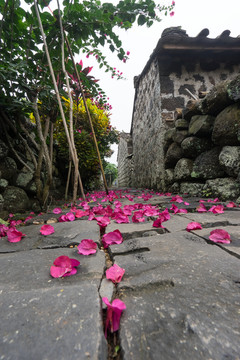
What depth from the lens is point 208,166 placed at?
2.53 metres

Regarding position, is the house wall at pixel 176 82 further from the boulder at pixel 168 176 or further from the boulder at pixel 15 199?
the boulder at pixel 15 199

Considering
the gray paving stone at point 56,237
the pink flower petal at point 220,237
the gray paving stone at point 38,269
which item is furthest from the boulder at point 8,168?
the pink flower petal at point 220,237

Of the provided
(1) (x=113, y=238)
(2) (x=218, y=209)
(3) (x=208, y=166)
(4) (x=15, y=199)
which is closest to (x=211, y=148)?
(3) (x=208, y=166)

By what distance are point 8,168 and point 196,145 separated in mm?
2920

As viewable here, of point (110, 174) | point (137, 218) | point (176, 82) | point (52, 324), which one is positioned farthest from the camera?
point (110, 174)

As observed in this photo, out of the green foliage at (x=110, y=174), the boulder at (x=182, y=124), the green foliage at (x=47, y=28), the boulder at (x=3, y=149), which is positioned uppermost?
the green foliage at (x=47, y=28)

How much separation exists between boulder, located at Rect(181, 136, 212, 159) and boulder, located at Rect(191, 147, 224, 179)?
97 mm

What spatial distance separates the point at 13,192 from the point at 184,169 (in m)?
2.76

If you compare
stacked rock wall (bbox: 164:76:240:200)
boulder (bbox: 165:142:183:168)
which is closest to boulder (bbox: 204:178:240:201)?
stacked rock wall (bbox: 164:76:240:200)

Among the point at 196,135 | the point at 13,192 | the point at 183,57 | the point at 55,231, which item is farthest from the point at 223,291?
the point at 183,57

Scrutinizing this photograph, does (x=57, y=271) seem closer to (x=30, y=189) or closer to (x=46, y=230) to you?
(x=46, y=230)

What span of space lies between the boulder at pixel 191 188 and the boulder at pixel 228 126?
76 centimetres

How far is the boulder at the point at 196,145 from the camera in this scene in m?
2.71

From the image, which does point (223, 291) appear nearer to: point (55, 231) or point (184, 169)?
point (55, 231)
